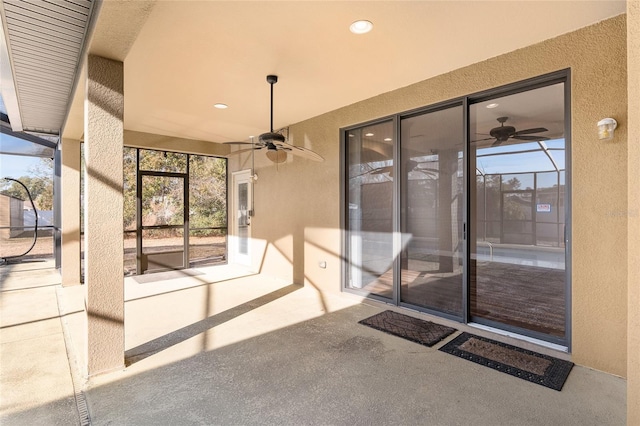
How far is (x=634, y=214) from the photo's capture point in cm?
104

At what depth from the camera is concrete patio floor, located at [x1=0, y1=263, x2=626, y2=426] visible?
2152 mm

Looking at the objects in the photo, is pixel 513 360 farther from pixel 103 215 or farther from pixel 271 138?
pixel 103 215

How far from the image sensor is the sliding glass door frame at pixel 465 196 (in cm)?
295

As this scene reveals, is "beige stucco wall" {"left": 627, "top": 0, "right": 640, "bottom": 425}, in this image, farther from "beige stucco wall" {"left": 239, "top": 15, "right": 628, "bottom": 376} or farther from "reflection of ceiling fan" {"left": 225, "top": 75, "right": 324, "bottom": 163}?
"reflection of ceiling fan" {"left": 225, "top": 75, "right": 324, "bottom": 163}

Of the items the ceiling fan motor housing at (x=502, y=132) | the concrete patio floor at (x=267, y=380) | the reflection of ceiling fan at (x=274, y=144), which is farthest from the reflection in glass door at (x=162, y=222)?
the ceiling fan motor housing at (x=502, y=132)

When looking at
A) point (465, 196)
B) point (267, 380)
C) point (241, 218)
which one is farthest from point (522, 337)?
point (241, 218)

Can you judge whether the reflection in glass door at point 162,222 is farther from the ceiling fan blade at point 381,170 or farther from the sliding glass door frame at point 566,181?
the sliding glass door frame at point 566,181

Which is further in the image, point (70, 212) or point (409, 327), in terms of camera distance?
point (70, 212)

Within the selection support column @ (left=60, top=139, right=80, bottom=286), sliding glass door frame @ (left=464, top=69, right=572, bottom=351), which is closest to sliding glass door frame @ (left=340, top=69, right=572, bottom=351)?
sliding glass door frame @ (left=464, top=69, right=572, bottom=351)

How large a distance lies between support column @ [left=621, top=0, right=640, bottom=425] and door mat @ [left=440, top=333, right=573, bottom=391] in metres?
1.76

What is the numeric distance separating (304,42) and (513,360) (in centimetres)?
344

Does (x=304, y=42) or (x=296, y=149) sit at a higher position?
(x=304, y=42)

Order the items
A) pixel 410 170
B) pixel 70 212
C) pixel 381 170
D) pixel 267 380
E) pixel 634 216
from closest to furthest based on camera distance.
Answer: pixel 634 216, pixel 267 380, pixel 410 170, pixel 381 170, pixel 70 212

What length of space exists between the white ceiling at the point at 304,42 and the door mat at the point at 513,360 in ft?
9.53
